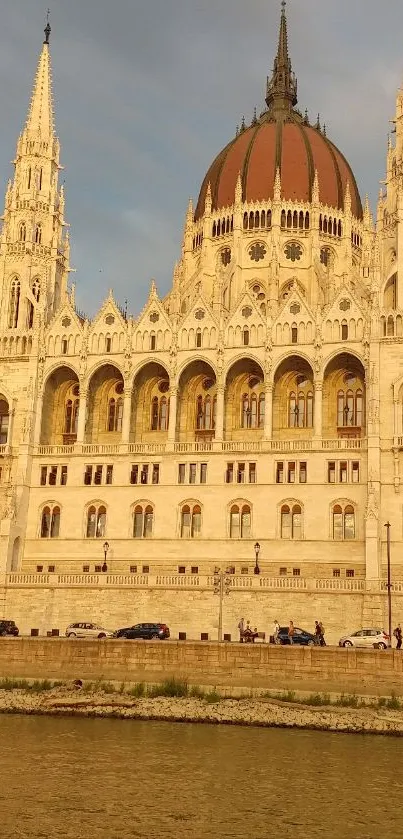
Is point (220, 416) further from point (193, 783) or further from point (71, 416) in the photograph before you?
point (193, 783)

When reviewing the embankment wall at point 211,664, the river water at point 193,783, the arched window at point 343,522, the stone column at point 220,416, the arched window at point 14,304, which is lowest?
the river water at point 193,783

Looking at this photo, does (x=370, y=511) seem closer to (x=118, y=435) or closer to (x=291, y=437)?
(x=291, y=437)

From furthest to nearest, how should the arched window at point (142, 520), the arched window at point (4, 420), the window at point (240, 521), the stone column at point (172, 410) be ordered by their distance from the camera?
the arched window at point (4, 420) → the stone column at point (172, 410) → the arched window at point (142, 520) → the window at point (240, 521)

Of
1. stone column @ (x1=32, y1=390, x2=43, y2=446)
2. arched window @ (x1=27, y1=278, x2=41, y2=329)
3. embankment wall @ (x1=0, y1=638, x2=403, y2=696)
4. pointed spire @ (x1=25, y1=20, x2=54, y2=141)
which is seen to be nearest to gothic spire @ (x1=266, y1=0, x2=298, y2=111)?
pointed spire @ (x1=25, y1=20, x2=54, y2=141)

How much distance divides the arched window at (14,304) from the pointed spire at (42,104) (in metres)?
13.8

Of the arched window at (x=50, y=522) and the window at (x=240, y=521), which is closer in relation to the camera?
the window at (x=240, y=521)

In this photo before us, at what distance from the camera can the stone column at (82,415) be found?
70137mm

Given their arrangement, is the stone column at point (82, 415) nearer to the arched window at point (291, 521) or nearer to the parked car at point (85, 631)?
the arched window at point (291, 521)

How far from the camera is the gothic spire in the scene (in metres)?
102

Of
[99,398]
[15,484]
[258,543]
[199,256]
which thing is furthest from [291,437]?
[199,256]

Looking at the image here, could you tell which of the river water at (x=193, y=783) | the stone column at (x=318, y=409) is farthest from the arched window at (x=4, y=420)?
the river water at (x=193, y=783)

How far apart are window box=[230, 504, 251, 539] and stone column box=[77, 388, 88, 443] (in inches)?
507

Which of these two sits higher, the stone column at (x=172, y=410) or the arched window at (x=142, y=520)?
the stone column at (x=172, y=410)

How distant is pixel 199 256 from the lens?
8888 cm
